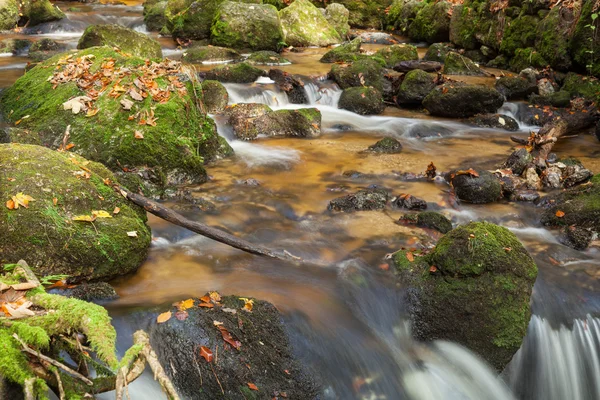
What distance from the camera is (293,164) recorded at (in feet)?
28.5

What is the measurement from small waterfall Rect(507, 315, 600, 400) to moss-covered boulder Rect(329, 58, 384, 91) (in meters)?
8.82

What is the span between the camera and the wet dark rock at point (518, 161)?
8.46 m

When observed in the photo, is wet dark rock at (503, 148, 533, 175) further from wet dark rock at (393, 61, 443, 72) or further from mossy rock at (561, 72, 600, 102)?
wet dark rock at (393, 61, 443, 72)

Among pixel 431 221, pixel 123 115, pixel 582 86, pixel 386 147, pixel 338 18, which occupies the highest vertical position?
pixel 123 115

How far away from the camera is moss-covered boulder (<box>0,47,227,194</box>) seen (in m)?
7.02

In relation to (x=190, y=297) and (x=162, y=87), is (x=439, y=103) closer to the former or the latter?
(x=162, y=87)

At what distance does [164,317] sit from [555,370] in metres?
3.74

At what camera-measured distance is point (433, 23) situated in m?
18.6

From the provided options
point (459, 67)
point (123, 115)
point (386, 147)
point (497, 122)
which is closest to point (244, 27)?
point (459, 67)

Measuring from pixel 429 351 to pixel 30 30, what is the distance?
17537mm

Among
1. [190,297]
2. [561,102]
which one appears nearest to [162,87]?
[190,297]

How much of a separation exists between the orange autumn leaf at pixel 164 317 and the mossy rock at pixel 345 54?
1218cm

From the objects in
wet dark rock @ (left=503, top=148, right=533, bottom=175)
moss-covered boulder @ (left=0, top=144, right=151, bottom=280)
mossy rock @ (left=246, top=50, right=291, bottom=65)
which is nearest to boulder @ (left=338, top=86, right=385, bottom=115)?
mossy rock @ (left=246, top=50, right=291, bottom=65)

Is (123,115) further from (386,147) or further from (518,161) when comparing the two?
(518,161)
